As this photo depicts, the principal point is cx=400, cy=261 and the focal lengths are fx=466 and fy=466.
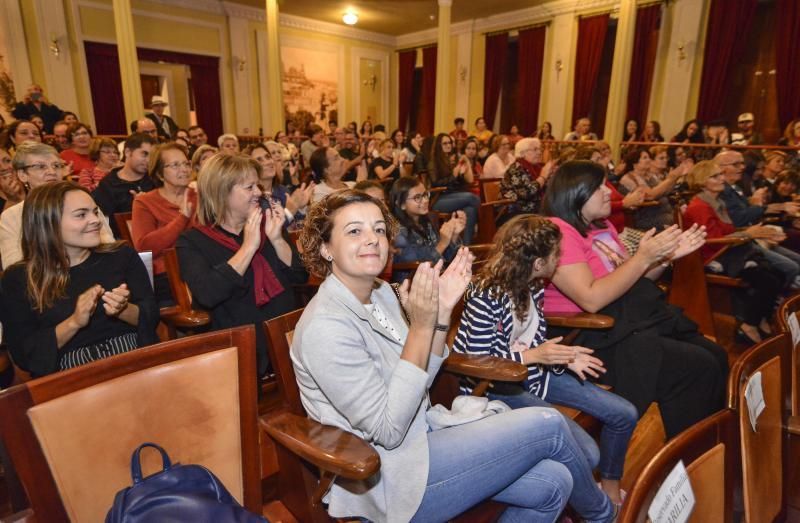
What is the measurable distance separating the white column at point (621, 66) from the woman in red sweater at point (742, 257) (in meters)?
4.14

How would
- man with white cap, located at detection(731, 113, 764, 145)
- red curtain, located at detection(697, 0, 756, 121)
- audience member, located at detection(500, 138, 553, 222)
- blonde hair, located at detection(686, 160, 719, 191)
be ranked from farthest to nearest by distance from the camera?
red curtain, located at detection(697, 0, 756, 121)
man with white cap, located at detection(731, 113, 764, 145)
audience member, located at detection(500, 138, 553, 222)
blonde hair, located at detection(686, 160, 719, 191)

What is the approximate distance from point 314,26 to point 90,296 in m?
10.4

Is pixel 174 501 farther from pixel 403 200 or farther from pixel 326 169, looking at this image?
pixel 326 169

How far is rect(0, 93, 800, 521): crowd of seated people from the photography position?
109 centimetres

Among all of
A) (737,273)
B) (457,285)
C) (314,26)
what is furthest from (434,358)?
Answer: (314,26)

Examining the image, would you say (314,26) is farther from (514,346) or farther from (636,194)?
(514,346)

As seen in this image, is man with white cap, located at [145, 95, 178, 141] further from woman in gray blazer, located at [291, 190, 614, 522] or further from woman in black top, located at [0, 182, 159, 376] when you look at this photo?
woman in gray blazer, located at [291, 190, 614, 522]

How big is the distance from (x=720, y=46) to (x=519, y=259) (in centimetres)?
796

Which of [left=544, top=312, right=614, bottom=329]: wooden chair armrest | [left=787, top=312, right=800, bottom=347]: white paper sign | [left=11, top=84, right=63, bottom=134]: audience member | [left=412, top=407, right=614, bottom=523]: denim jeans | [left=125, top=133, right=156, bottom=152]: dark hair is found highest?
[left=11, top=84, right=63, bottom=134]: audience member

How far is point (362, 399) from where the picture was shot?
1.02 m

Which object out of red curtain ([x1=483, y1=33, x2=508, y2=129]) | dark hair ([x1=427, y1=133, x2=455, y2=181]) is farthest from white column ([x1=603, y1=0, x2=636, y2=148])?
red curtain ([x1=483, y1=33, x2=508, y2=129])

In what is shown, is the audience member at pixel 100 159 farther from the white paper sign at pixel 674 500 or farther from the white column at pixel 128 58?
the white paper sign at pixel 674 500

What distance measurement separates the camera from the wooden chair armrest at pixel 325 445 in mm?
921

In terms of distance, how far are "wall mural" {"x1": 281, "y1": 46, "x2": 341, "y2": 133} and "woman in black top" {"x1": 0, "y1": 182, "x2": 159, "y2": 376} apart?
9.07m
